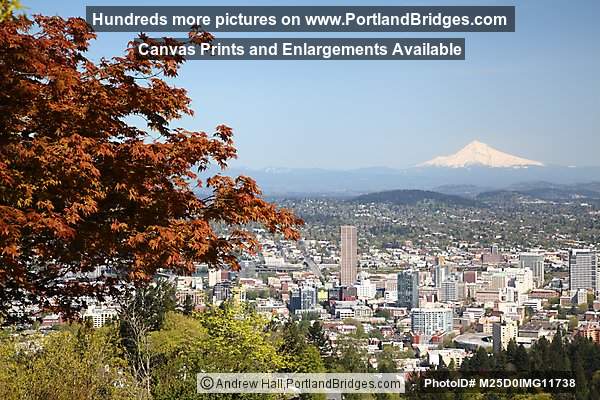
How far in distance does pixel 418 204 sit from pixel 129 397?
3283 cm

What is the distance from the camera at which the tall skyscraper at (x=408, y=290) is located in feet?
74.8

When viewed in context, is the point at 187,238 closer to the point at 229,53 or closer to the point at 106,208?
the point at 106,208

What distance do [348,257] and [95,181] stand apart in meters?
23.7

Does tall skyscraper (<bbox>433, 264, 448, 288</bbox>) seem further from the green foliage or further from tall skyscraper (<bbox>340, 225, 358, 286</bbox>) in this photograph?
the green foliage

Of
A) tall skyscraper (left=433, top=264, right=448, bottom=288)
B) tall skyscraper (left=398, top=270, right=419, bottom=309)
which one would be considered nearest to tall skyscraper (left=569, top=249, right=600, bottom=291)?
tall skyscraper (left=433, top=264, right=448, bottom=288)

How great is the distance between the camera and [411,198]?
3741cm

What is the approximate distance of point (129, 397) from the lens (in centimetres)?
499

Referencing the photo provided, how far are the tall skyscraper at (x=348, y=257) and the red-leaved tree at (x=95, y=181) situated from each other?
21.5 metres

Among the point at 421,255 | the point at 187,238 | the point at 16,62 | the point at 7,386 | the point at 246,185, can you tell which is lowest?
the point at 421,255

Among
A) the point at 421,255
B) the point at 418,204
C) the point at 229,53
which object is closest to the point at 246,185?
the point at 229,53

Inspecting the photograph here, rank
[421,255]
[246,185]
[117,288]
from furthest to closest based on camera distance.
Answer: [421,255] → [117,288] → [246,185]

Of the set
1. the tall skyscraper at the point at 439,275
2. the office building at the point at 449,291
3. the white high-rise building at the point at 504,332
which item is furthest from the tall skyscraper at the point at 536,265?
the white high-rise building at the point at 504,332

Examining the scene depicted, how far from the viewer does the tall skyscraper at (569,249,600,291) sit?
22891 millimetres

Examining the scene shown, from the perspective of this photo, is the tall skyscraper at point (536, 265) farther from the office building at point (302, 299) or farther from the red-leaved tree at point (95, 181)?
the red-leaved tree at point (95, 181)
